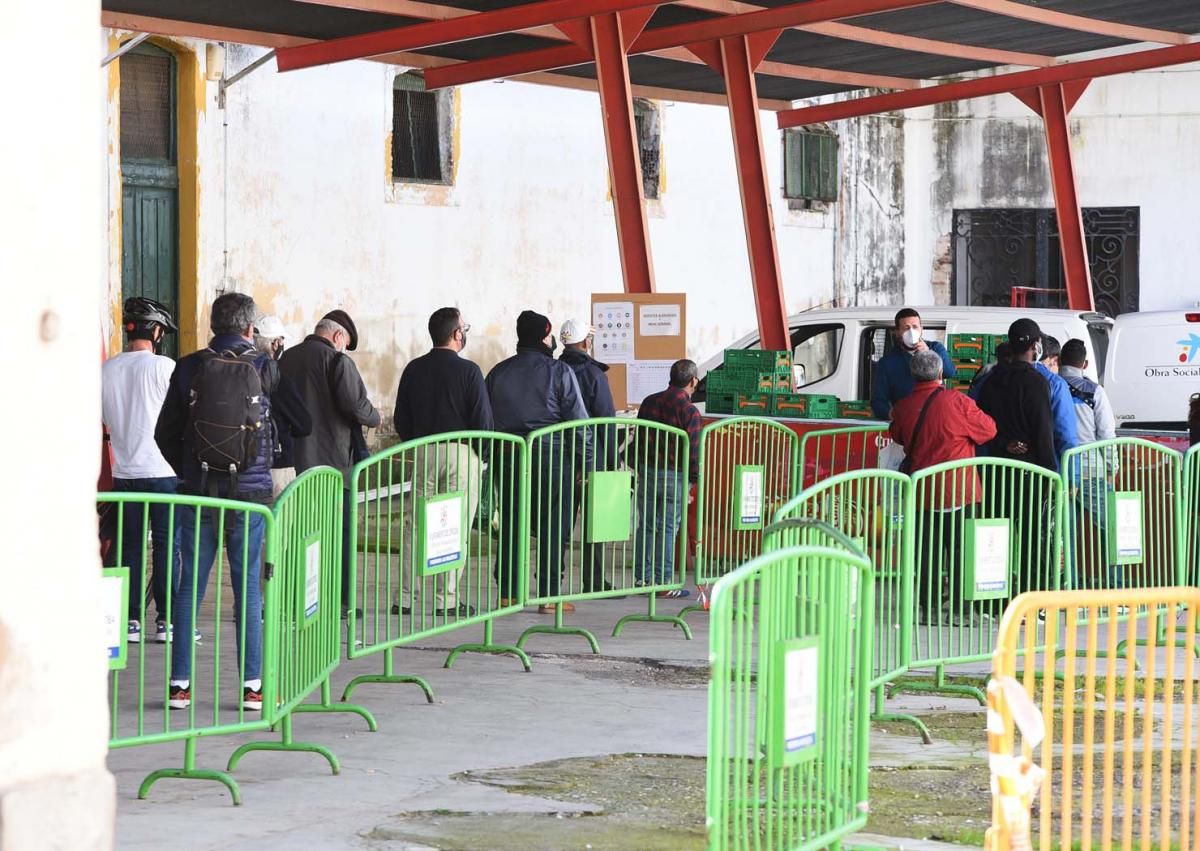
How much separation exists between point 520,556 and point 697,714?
5.17 feet

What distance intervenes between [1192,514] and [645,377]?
5.61 metres

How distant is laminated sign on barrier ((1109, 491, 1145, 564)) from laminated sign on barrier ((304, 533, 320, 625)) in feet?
14.7

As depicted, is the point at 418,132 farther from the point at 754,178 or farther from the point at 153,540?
the point at 153,540

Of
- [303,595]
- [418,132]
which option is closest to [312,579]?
[303,595]

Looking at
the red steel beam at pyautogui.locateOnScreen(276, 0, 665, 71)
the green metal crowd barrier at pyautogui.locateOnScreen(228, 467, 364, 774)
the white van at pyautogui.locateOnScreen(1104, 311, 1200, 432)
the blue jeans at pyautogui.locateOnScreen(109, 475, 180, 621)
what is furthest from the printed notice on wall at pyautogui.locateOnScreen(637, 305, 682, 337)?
the green metal crowd barrier at pyautogui.locateOnScreen(228, 467, 364, 774)

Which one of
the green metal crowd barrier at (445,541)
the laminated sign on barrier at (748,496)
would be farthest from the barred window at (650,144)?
the green metal crowd barrier at (445,541)

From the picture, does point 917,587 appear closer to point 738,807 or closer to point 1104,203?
point 738,807

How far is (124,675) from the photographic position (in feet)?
25.8

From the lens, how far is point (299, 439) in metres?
10.4

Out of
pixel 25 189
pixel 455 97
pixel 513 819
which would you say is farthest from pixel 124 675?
pixel 455 97

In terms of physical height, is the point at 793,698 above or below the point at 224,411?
below

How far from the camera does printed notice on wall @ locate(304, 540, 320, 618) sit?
7.41m

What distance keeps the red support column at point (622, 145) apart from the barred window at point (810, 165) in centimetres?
1116

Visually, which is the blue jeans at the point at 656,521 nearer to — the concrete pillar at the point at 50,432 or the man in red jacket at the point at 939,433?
the man in red jacket at the point at 939,433
